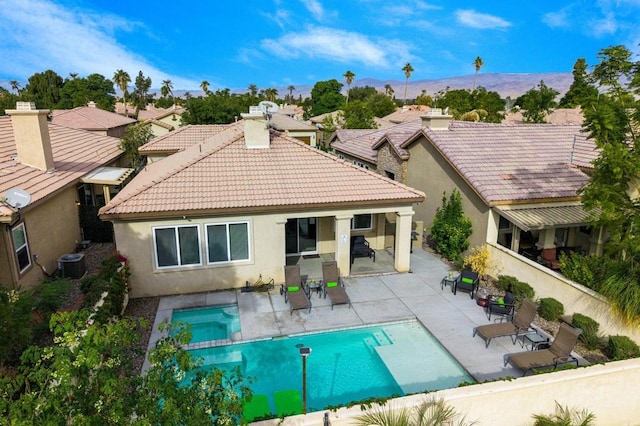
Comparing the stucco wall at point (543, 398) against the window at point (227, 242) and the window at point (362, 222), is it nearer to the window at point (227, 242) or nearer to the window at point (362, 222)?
the window at point (227, 242)

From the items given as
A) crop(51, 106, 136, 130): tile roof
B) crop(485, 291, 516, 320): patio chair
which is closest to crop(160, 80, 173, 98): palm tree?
crop(51, 106, 136, 130): tile roof

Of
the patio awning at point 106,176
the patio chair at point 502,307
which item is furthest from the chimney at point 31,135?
the patio chair at point 502,307

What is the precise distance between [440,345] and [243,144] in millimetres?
12871

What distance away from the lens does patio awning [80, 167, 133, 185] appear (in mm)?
22359

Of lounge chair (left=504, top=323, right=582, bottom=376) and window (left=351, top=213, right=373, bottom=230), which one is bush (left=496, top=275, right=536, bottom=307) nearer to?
lounge chair (left=504, top=323, right=582, bottom=376)

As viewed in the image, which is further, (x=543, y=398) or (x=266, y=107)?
(x=266, y=107)

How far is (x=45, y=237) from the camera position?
59.4 ft

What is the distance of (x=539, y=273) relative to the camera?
55.2ft

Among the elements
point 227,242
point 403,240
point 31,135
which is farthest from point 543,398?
point 31,135

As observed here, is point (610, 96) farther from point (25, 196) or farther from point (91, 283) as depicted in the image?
point (25, 196)

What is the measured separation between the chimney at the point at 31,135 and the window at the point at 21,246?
5338 mm

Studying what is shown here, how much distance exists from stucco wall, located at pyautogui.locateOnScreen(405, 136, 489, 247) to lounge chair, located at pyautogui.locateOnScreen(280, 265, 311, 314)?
9.28 m

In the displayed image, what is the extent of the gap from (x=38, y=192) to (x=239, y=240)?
8287mm

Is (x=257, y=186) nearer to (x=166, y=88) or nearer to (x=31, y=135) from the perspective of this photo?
(x=31, y=135)
